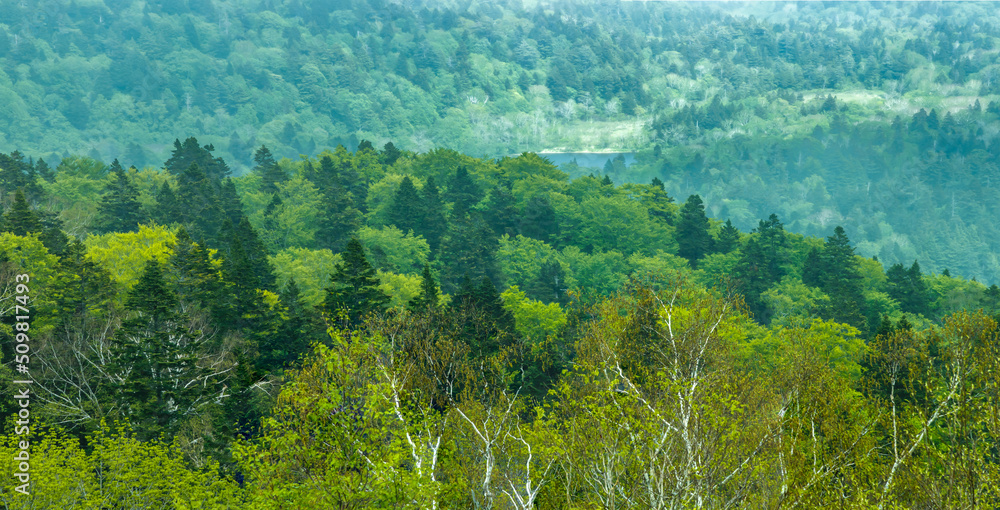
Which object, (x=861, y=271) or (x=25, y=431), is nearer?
(x=25, y=431)

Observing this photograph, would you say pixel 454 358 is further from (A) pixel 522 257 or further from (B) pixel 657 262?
(B) pixel 657 262

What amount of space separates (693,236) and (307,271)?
190 feet

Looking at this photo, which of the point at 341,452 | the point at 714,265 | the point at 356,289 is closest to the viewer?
the point at 341,452

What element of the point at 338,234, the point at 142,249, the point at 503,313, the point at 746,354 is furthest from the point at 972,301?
the point at 142,249

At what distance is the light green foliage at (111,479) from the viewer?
31250 mm

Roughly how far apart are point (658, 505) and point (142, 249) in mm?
48436

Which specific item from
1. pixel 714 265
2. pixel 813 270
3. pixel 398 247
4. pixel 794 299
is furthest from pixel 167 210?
pixel 813 270

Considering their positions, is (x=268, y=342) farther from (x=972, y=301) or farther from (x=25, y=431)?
(x=972, y=301)

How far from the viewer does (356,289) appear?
5581 cm

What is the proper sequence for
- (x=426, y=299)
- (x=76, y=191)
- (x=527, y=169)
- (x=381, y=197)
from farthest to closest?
(x=527, y=169) < (x=381, y=197) < (x=76, y=191) < (x=426, y=299)

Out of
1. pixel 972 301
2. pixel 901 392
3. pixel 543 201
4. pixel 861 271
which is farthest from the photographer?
pixel 543 201

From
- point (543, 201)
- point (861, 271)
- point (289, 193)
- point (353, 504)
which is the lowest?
point (861, 271)

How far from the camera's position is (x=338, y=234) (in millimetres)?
93250

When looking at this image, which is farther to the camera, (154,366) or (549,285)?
(549,285)
